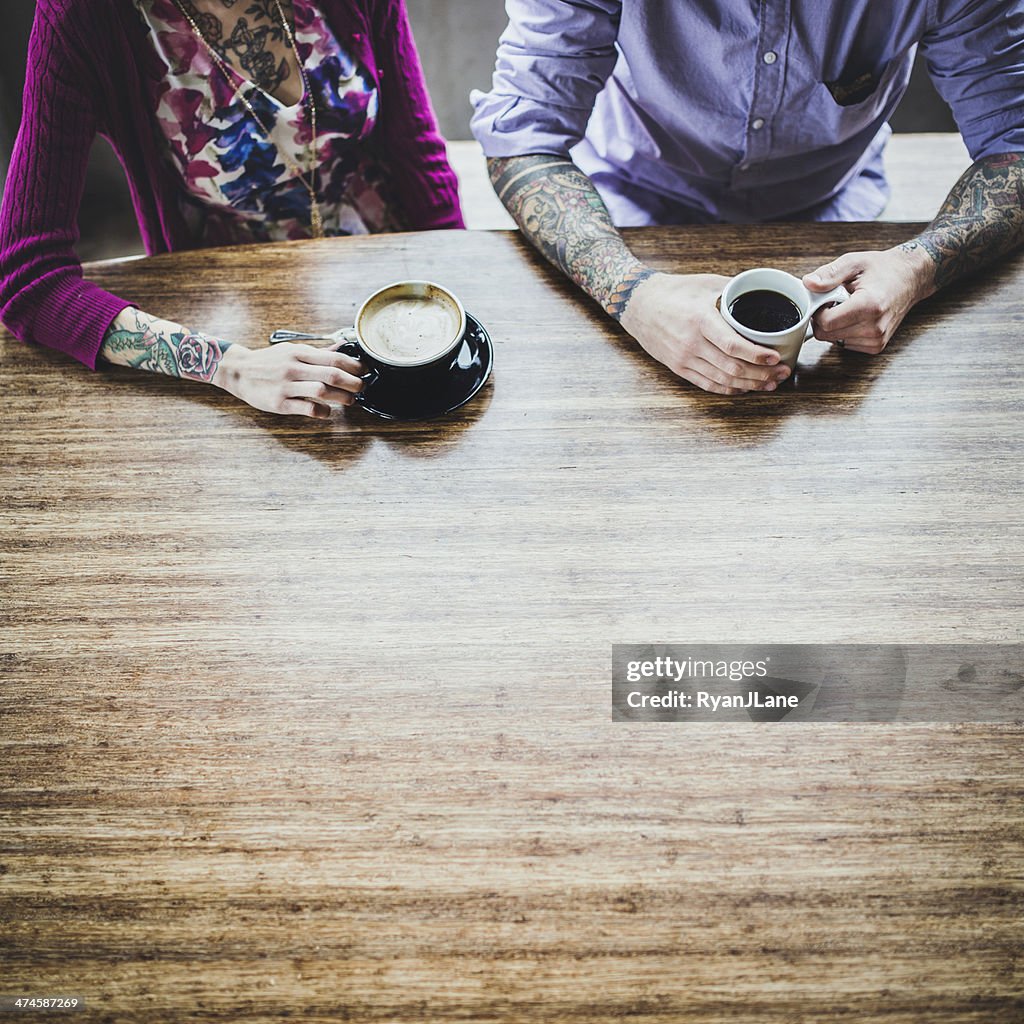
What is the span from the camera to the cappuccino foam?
1101mm

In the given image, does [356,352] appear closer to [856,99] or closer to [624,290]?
[624,290]

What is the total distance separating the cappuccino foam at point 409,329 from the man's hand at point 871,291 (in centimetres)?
49

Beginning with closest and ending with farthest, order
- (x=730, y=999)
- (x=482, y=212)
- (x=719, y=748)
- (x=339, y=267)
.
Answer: (x=730, y=999) → (x=719, y=748) → (x=339, y=267) → (x=482, y=212)

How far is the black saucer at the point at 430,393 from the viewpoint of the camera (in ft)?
3.65

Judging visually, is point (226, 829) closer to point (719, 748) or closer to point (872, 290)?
point (719, 748)

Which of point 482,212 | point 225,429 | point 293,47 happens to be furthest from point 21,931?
point 482,212

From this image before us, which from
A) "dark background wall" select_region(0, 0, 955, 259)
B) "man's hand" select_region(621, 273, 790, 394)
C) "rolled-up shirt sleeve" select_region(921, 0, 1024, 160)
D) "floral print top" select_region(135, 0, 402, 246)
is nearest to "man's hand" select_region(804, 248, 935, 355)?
"man's hand" select_region(621, 273, 790, 394)

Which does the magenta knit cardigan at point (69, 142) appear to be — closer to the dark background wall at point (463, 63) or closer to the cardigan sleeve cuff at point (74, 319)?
the cardigan sleeve cuff at point (74, 319)

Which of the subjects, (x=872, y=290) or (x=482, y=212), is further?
(x=482, y=212)

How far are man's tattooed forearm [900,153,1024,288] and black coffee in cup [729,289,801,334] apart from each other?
0.84 ft

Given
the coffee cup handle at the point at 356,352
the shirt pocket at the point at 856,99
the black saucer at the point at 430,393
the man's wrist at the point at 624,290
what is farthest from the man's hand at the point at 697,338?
the shirt pocket at the point at 856,99

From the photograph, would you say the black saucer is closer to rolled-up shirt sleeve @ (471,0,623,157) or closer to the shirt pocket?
rolled-up shirt sleeve @ (471,0,623,157)

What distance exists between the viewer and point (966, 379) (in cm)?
112

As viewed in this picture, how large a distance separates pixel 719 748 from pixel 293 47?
4.40ft
